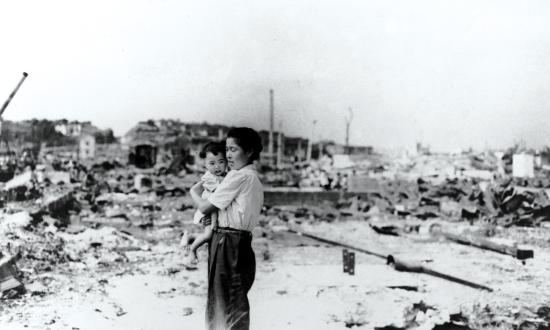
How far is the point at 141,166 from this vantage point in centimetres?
1605

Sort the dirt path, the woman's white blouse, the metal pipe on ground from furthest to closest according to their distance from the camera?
the metal pipe on ground
the dirt path
the woman's white blouse

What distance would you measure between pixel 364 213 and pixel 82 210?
540cm

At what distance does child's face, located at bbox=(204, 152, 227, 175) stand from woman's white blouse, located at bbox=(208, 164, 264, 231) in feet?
0.96

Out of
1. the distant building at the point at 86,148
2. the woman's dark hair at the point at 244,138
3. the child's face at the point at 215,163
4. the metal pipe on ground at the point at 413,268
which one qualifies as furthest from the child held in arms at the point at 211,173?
the distant building at the point at 86,148

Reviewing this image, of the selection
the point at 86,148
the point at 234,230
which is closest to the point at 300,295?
the point at 234,230

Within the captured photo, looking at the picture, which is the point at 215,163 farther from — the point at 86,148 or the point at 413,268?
the point at 86,148

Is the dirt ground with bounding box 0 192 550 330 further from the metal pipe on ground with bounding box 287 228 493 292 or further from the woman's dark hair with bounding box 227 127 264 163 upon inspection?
the woman's dark hair with bounding box 227 127 264 163

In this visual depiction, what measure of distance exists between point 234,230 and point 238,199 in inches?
6.2

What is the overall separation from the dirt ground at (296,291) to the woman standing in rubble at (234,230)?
1783mm

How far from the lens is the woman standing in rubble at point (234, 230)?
250 cm

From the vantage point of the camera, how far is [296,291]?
524 centimetres

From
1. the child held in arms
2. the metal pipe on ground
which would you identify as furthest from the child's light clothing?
the metal pipe on ground

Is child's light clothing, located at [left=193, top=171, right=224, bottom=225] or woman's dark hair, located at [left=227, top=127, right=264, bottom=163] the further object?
child's light clothing, located at [left=193, top=171, right=224, bottom=225]

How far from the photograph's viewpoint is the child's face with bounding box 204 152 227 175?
2.81 meters
